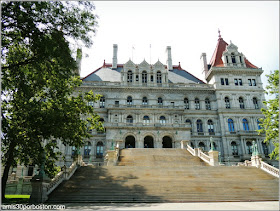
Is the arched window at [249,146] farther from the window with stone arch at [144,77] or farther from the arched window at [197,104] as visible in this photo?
the window with stone arch at [144,77]

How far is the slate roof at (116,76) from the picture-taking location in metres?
43.4

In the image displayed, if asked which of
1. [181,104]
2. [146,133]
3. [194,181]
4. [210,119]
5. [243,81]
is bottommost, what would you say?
[194,181]

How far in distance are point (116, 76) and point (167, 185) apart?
104 feet

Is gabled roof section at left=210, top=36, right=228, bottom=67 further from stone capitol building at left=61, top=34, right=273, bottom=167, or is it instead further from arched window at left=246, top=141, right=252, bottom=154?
arched window at left=246, top=141, right=252, bottom=154

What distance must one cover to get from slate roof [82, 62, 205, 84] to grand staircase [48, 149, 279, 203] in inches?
996

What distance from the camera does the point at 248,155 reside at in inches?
1425

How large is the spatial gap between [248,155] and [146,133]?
17.4 meters

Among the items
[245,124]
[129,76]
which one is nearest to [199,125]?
[245,124]

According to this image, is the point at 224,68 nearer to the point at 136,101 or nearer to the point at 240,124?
the point at 240,124

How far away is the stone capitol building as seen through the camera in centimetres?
3544

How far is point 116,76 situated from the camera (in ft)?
145

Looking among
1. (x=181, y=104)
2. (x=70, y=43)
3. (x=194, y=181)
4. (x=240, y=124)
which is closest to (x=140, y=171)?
(x=194, y=181)

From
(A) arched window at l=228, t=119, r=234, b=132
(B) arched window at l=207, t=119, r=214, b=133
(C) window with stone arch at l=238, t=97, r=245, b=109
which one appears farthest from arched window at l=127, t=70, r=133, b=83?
(C) window with stone arch at l=238, t=97, r=245, b=109

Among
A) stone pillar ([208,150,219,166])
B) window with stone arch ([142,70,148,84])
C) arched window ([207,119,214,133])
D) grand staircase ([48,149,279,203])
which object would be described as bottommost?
grand staircase ([48,149,279,203])
